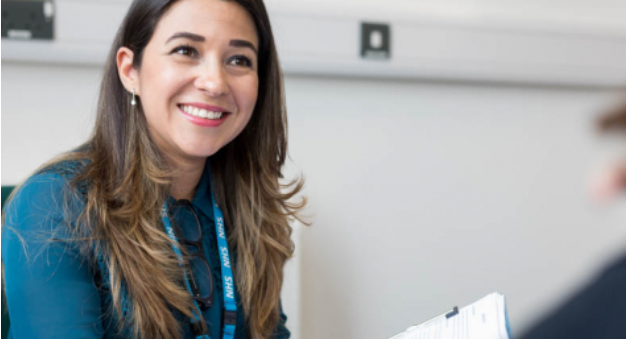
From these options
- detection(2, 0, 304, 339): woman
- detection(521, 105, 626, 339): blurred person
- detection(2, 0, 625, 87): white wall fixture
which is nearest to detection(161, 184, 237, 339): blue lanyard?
detection(2, 0, 304, 339): woman

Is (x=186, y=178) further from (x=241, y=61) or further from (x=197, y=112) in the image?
(x=241, y=61)

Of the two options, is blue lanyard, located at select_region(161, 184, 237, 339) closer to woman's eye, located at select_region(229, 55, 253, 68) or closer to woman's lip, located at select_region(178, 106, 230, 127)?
woman's lip, located at select_region(178, 106, 230, 127)

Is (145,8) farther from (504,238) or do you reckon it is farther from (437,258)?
(504,238)

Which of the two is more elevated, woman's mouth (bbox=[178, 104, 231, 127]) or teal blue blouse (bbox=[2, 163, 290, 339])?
woman's mouth (bbox=[178, 104, 231, 127])

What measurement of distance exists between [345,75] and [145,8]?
0.75m

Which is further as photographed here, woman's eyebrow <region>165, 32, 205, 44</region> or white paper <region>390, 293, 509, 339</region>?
woman's eyebrow <region>165, 32, 205, 44</region>

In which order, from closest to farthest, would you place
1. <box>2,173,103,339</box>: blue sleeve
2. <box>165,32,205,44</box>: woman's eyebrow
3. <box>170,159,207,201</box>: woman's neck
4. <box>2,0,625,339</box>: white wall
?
<box>2,173,103,339</box>: blue sleeve < <box>165,32,205,44</box>: woman's eyebrow < <box>170,159,207,201</box>: woman's neck < <box>2,0,625,339</box>: white wall

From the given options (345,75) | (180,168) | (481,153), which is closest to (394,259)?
(481,153)

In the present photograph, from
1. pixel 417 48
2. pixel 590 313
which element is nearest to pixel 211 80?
pixel 417 48

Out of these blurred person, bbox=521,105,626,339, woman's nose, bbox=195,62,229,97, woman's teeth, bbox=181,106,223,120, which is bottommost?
blurred person, bbox=521,105,626,339

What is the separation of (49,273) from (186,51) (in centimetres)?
46

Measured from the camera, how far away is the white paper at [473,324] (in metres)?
0.77

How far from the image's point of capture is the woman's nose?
1.16 meters

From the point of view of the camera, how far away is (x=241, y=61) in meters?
1.23
